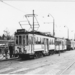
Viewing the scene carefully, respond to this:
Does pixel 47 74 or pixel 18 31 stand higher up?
pixel 18 31

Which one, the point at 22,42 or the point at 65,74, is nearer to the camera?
the point at 65,74

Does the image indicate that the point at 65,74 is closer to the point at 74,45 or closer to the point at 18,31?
the point at 18,31

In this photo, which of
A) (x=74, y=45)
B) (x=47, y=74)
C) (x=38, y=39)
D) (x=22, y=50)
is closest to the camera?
(x=47, y=74)

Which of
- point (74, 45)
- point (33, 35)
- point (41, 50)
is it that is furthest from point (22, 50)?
point (74, 45)

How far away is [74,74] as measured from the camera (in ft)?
31.9

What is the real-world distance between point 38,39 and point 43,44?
184 centimetres

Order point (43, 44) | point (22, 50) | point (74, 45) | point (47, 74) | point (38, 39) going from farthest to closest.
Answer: point (74, 45)
point (43, 44)
point (38, 39)
point (22, 50)
point (47, 74)

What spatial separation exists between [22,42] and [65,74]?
10.1 meters

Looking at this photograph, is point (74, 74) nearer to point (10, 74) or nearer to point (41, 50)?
point (10, 74)

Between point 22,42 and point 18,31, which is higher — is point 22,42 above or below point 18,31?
below

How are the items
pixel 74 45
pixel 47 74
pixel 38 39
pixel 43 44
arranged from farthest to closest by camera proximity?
pixel 74 45 < pixel 43 44 < pixel 38 39 < pixel 47 74

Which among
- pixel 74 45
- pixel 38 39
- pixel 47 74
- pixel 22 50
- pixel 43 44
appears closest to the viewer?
pixel 47 74

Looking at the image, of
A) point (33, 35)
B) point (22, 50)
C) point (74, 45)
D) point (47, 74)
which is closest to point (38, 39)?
point (33, 35)

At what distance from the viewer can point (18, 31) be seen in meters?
19.7
